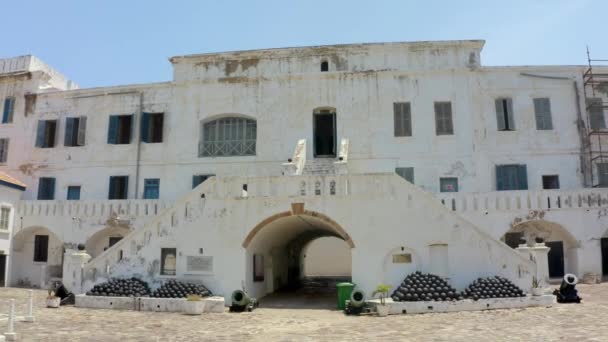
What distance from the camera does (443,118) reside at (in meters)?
23.7

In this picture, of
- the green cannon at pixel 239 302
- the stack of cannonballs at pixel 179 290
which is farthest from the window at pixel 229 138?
the green cannon at pixel 239 302

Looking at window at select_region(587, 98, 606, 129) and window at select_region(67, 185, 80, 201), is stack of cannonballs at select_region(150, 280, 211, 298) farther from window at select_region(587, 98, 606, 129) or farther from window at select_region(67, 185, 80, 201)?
window at select_region(587, 98, 606, 129)

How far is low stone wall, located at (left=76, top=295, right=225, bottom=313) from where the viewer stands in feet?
50.4

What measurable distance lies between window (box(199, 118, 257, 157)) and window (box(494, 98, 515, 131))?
11.4 m

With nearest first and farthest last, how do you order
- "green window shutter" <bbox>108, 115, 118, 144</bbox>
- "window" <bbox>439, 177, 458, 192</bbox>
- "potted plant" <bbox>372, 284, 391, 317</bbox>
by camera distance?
"potted plant" <bbox>372, 284, 391, 317</bbox>
"window" <bbox>439, 177, 458, 192</bbox>
"green window shutter" <bbox>108, 115, 118, 144</bbox>

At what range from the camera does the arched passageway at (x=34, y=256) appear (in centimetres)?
2344

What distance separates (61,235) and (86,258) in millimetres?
6265

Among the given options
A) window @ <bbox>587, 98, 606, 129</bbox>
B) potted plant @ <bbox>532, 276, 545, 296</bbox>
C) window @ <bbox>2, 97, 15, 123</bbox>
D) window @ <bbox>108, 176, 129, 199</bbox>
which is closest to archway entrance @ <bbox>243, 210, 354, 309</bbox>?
potted plant @ <bbox>532, 276, 545, 296</bbox>

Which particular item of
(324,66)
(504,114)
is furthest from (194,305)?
(504,114)

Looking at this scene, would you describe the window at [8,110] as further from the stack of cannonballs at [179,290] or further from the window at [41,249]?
the stack of cannonballs at [179,290]

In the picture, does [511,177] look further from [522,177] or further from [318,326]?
[318,326]

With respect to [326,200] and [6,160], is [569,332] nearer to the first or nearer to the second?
[326,200]

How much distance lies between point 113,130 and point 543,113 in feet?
67.5

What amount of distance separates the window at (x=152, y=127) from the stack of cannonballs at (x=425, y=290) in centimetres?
1506
